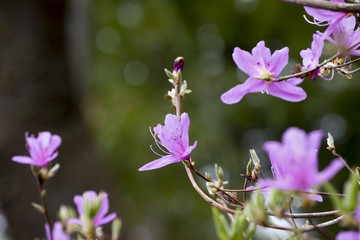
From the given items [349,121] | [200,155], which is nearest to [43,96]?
[200,155]

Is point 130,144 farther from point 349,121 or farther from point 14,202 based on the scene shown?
point 349,121

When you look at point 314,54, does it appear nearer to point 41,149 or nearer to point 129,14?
point 41,149

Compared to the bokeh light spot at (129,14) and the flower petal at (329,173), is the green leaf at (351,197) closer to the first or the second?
the flower petal at (329,173)

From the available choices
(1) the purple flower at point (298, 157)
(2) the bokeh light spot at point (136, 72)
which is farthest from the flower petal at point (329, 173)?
(2) the bokeh light spot at point (136, 72)

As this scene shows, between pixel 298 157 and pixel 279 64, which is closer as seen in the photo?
pixel 298 157

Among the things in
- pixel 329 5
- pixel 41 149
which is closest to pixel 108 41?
pixel 41 149
